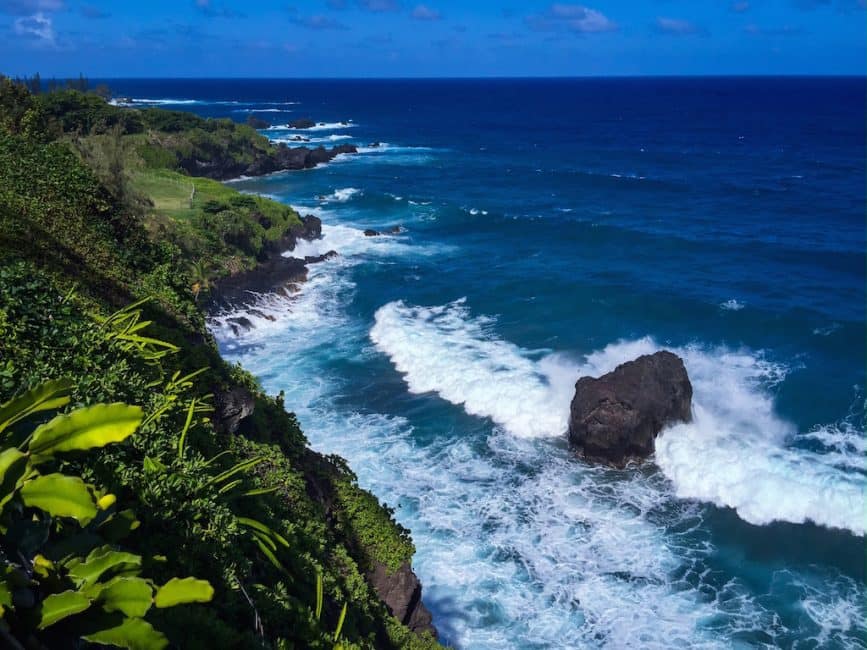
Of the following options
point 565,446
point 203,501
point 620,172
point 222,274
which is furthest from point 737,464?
point 620,172

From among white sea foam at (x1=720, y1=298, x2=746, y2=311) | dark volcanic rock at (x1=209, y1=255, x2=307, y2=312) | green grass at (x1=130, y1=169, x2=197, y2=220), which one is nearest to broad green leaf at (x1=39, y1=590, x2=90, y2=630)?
dark volcanic rock at (x1=209, y1=255, x2=307, y2=312)

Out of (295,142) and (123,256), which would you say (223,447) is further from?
(295,142)

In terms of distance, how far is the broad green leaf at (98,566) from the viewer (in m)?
3.42

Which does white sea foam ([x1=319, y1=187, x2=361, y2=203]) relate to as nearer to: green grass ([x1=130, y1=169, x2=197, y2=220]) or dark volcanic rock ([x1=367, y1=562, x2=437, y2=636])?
green grass ([x1=130, y1=169, x2=197, y2=220])

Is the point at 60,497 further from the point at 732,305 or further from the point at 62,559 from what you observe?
the point at 732,305

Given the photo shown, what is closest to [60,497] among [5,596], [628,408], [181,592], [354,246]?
[5,596]

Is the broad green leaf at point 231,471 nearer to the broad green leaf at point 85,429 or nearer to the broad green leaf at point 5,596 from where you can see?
the broad green leaf at point 85,429

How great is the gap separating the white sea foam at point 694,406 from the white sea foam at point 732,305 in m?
5.42

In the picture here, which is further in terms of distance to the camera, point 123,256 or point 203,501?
point 123,256

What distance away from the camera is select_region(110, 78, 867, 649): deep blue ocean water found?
17453 millimetres

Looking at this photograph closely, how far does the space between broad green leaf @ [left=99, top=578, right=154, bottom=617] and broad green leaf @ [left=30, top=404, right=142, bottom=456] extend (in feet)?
2.50

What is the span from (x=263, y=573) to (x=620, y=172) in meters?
75.6

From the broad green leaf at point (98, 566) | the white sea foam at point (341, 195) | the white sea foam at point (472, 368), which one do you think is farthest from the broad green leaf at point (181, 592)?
the white sea foam at point (341, 195)

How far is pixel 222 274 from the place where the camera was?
37906 mm
